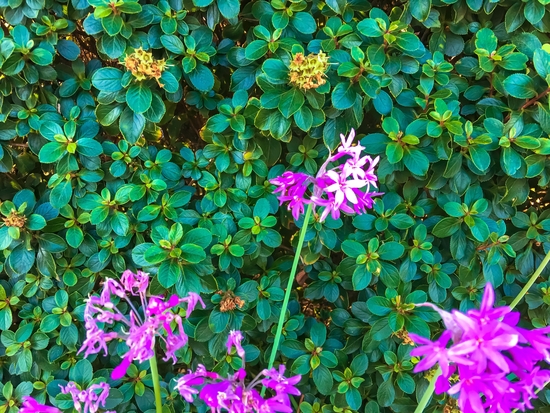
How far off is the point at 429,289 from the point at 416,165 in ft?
1.16

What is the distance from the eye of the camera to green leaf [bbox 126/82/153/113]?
998mm

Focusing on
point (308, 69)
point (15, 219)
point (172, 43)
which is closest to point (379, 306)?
point (308, 69)

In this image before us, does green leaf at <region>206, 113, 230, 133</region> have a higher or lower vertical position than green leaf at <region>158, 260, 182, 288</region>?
higher

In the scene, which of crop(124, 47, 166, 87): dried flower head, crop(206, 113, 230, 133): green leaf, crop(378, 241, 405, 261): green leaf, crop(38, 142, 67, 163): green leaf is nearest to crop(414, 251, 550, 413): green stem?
crop(378, 241, 405, 261): green leaf

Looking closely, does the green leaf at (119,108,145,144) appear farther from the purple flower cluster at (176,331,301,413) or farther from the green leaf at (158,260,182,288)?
the purple flower cluster at (176,331,301,413)

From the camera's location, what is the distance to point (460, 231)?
1.13m

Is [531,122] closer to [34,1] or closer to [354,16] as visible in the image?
[354,16]

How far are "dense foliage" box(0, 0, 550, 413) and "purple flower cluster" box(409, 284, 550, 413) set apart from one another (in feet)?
1.78

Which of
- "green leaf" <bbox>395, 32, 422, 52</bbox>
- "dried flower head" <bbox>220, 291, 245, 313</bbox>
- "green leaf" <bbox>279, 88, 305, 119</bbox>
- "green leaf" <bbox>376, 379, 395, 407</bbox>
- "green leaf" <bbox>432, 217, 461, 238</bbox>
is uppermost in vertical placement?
"green leaf" <bbox>395, 32, 422, 52</bbox>

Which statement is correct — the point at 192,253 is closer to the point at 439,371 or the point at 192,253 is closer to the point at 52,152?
the point at 52,152

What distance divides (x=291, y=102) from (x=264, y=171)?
21cm

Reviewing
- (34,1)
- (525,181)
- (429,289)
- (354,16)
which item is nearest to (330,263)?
(429,289)

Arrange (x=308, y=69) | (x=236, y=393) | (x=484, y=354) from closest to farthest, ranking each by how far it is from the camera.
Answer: (x=484, y=354)
(x=236, y=393)
(x=308, y=69)

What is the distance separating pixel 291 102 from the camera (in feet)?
3.30
